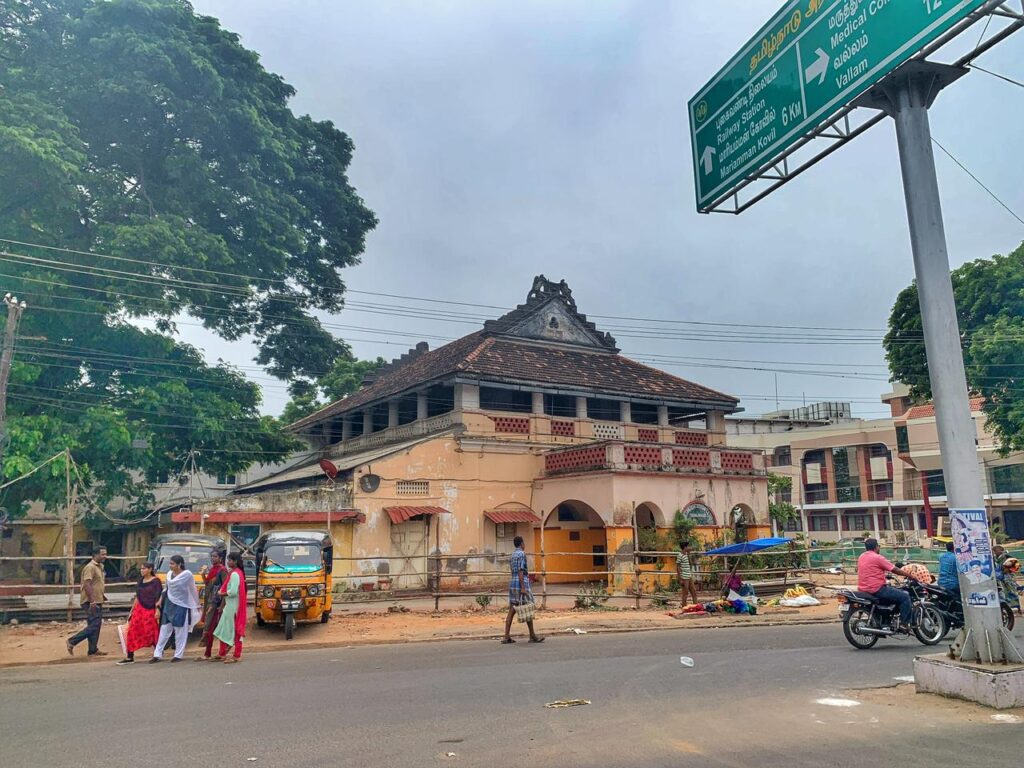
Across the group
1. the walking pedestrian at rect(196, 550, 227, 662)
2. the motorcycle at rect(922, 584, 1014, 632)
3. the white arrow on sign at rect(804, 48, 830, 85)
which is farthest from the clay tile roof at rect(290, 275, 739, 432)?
the white arrow on sign at rect(804, 48, 830, 85)

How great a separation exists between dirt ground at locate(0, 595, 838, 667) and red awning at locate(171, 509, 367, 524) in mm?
2751

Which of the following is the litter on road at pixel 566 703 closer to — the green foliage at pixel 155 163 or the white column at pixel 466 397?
the white column at pixel 466 397

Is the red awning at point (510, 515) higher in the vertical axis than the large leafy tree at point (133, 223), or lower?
lower

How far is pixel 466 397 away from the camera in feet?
78.7

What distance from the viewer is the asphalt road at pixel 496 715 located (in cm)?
596

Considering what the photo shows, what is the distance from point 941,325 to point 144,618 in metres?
12.2

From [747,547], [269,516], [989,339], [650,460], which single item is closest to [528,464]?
[650,460]

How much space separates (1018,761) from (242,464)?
24.0m

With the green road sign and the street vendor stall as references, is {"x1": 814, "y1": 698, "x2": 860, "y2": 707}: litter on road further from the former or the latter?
the street vendor stall

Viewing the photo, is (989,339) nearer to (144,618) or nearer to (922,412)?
(922,412)

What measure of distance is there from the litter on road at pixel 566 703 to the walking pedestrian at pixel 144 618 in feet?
24.9

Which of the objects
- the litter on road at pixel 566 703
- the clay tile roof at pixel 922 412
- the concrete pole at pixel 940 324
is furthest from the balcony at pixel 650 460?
the clay tile roof at pixel 922 412

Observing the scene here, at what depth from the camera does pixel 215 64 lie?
24906 millimetres

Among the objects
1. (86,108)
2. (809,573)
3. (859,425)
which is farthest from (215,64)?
(859,425)
